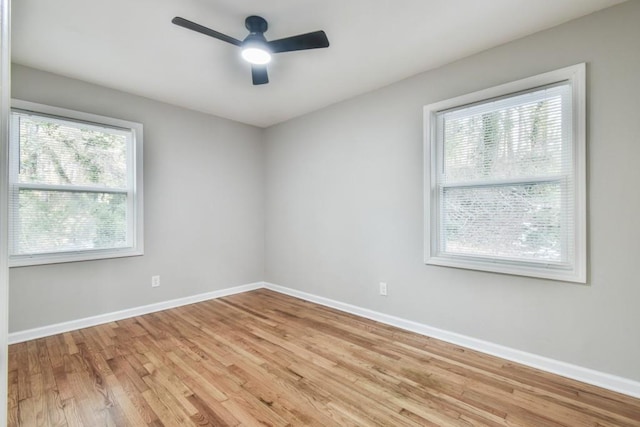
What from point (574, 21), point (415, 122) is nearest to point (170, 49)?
point (415, 122)

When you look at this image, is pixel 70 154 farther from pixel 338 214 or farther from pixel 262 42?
pixel 338 214

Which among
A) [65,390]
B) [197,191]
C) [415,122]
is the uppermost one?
[415,122]

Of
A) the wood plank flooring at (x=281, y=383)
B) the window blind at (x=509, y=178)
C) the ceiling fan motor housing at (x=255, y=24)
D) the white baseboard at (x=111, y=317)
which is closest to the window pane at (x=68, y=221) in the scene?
the white baseboard at (x=111, y=317)

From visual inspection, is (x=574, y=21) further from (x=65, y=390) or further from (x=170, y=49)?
(x=65, y=390)

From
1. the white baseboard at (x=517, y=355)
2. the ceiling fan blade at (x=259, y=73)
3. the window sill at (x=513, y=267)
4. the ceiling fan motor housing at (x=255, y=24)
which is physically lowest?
the white baseboard at (x=517, y=355)

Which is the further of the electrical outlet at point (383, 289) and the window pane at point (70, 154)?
the electrical outlet at point (383, 289)

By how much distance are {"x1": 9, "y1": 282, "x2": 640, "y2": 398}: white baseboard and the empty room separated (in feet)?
0.06

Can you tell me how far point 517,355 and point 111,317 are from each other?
157 inches

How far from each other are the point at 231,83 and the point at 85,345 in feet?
9.46

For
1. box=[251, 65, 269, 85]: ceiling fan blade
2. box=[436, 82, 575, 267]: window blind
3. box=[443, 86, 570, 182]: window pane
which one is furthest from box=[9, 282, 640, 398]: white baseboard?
box=[251, 65, 269, 85]: ceiling fan blade

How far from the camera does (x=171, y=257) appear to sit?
3.71 m

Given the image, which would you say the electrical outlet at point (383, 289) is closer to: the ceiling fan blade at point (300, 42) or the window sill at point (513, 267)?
the window sill at point (513, 267)

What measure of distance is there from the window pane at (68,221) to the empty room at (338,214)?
2 centimetres

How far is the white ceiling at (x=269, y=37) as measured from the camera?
2012 mm
